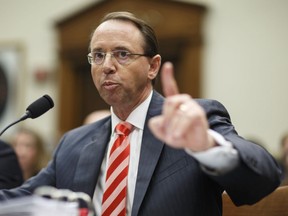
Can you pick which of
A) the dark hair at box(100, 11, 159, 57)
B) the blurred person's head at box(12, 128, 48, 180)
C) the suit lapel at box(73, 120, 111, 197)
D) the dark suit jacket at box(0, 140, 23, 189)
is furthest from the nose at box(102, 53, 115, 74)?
the blurred person's head at box(12, 128, 48, 180)

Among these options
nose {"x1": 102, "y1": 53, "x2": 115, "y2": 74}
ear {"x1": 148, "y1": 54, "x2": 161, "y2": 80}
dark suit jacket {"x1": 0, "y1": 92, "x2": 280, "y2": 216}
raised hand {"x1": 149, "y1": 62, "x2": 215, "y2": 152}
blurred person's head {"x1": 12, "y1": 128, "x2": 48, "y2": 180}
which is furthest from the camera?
blurred person's head {"x1": 12, "y1": 128, "x2": 48, "y2": 180}

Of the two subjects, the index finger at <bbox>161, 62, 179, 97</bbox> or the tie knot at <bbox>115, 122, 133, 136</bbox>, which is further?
the tie knot at <bbox>115, 122, 133, 136</bbox>

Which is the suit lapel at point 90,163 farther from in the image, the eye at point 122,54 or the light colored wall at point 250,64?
the light colored wall at point 250,64

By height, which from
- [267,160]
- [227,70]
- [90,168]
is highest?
[267,160]

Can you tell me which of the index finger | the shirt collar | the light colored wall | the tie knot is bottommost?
Result: the light colored wall

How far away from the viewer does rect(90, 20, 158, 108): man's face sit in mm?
2240

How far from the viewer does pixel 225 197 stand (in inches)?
92.6

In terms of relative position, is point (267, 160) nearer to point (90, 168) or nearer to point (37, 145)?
point (90, 168)

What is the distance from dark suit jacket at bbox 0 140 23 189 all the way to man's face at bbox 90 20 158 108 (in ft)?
2.56

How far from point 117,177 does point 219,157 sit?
0.64m

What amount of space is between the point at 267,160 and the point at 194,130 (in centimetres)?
37

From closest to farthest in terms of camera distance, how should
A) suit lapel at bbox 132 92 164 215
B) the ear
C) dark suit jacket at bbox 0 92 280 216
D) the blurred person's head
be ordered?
dark suit jacket at bbox 0 92 280 216 < suit lapel at bbox 132 92 164 215 < the ear < the blurred person's head

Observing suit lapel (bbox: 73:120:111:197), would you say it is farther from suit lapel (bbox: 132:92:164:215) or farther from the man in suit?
suit lapel (bbox: 132:92:164:215)

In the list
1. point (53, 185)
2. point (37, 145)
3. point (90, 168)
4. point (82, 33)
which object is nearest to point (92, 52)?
point (90, 168)
